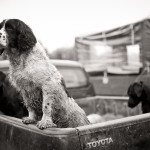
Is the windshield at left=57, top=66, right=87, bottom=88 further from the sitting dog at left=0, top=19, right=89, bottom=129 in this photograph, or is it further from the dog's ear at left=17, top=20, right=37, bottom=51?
the dog's ear at left=17, top=20, right=37, bottom=51

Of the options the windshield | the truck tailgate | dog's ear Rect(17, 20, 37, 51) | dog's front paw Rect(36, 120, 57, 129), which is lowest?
the windshield

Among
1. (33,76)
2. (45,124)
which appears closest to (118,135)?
(45,124)

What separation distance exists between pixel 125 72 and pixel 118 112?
107 inches

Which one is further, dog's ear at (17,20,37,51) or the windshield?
the windshield

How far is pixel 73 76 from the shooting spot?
18.6ft

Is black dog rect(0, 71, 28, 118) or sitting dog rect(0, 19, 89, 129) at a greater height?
sitting dog rect(0, 19, 89, 129)

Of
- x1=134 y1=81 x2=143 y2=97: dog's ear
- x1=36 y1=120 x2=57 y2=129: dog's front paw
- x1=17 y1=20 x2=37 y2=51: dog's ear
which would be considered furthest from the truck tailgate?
x1=134 y1=81 x2=143 y2=97: dog's ear

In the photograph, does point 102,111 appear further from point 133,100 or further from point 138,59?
point 138,59

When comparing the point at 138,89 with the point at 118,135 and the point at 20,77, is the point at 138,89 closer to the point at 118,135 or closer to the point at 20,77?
the point at 118,135

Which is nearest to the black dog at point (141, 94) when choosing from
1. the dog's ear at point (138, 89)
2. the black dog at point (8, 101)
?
the dog's ear at point (138, 89)

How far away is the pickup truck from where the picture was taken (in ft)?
Result: 6.82

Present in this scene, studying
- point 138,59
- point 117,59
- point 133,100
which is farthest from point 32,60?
point 117,59

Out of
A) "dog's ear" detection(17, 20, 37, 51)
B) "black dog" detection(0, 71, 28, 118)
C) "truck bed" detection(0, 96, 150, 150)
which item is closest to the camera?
"truck bed" detection(0, 96, 150, 150)

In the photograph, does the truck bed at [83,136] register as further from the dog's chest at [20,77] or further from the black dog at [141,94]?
the black dog at [141,94]
